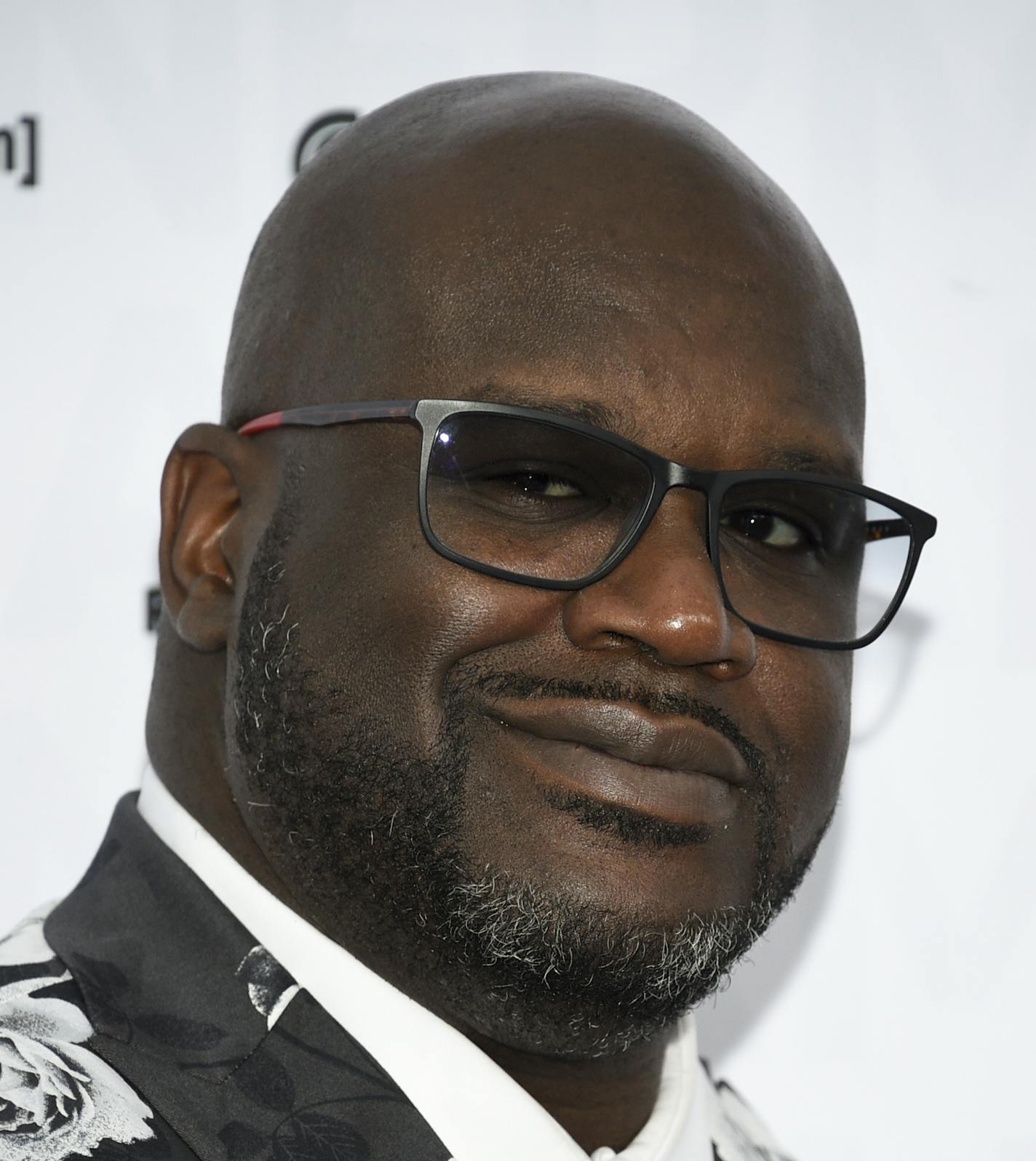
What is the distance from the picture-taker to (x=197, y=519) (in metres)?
1.53

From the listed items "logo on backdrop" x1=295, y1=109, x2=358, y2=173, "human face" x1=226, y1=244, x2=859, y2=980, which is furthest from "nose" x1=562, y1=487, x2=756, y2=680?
"logo on backdrop" x1=295, y1=109, x2=358, y2=173

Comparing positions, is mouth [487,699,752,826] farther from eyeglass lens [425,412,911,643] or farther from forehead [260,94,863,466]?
forehead [260,94,863,466]

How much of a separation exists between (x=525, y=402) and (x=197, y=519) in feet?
1.39

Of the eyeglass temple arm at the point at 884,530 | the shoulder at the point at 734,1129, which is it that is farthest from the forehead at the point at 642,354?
the shoulder at the point at 734,1129

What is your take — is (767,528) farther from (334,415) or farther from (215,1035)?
(215,1035)

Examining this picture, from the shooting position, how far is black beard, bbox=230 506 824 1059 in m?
1.25

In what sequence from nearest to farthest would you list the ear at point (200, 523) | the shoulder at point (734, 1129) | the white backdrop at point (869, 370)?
1. the ear at point (200, 523)
2. the shoulder at point (734, 1129)
3. the white backdrop at point (869, 370)

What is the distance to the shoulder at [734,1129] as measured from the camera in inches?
65.0

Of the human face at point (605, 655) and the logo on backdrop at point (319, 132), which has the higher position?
the logo on backdrop at point (319, 132)

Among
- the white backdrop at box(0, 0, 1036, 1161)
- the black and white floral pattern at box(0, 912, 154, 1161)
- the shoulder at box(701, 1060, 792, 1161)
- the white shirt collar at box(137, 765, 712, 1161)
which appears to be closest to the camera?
the black and white floral pattern at box(0, 912, 154, 1161)

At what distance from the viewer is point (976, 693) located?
6.98 ft

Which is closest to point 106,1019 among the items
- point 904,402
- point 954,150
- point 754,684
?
point 754,684

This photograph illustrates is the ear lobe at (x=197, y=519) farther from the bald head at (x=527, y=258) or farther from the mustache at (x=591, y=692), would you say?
the mustache at (x=591, y=692)

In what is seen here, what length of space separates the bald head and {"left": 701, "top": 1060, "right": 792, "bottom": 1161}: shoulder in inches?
32.1
